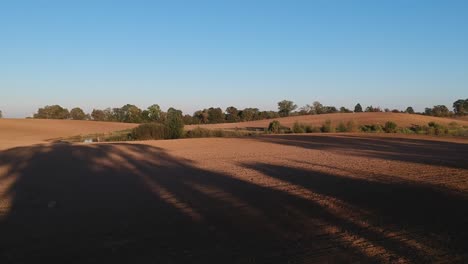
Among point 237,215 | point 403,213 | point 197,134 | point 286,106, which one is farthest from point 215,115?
point 403,213

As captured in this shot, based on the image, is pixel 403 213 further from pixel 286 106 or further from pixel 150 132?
pixel 286 106

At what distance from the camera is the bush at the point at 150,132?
4338 cm

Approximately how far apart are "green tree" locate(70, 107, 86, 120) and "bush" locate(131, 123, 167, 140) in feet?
299

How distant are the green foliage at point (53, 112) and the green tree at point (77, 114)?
1.69m

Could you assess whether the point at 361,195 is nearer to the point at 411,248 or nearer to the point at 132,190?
the point at 411,248

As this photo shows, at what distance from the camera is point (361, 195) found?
11367mm

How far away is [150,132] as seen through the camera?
4388 centimetres

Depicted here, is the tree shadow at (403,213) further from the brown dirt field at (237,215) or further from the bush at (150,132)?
the bush at (150,132)

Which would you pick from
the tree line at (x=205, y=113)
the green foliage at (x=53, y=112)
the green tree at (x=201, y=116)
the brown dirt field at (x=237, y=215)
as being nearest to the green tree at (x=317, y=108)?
the tree line at (x=205, y=113)

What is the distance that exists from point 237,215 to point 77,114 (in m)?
129

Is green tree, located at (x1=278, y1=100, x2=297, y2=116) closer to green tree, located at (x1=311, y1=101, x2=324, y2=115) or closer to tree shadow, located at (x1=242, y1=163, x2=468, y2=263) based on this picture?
green tree, located at (x1=311, y1=101, x2=324, y2=115)

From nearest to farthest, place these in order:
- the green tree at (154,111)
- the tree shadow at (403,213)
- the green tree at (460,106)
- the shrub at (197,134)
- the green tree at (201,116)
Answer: the tree shadow at (403,213), the shrub at (197,134), the green tree at (154,111), the green tree at (201,116), the green tree at (460,106)

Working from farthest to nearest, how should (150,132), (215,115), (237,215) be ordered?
1. (215,115)
2. (150,132)
3. (237,215)

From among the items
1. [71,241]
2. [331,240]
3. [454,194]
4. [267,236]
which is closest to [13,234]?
[71,241]
